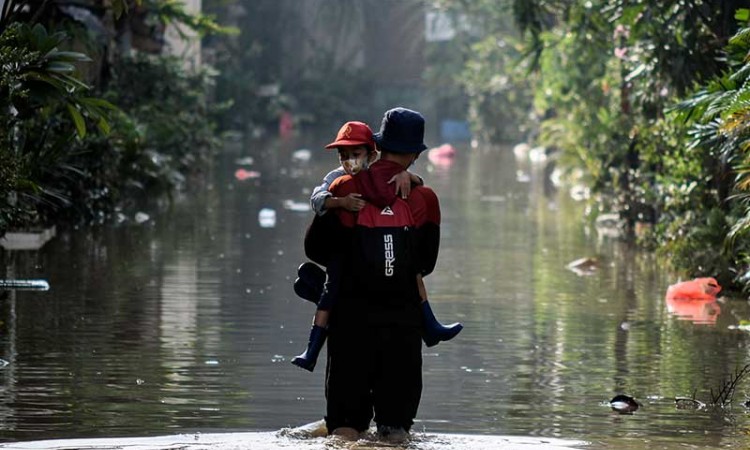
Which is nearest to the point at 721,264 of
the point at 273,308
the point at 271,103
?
the point at 273,308

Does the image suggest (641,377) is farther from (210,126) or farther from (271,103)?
(271,103)

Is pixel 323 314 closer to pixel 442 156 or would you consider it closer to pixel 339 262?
pixel 339 262

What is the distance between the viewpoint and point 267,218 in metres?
23.0

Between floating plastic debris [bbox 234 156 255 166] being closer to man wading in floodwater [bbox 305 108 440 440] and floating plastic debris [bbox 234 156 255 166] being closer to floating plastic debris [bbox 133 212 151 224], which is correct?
floating plastic debris [bbox 133 212 151 224]

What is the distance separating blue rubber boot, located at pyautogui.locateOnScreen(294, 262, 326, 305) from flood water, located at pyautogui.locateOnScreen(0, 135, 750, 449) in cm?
113

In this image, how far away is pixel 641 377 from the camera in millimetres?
10852

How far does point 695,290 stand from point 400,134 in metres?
7.57

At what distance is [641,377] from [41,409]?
389 centimetres

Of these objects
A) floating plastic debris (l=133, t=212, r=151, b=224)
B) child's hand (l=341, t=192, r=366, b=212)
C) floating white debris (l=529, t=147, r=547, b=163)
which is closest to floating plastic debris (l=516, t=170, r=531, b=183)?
floating white debris (l=529, t=147, r=547, b=163)

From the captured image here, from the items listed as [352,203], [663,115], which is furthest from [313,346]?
[663,115]

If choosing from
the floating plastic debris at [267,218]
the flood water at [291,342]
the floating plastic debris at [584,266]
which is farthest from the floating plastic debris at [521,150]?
the floating plastic debris at [584,266]

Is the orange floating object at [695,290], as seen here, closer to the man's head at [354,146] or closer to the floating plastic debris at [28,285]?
the floating plastic debris at [28,285]

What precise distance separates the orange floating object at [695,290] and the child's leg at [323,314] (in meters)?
7.56

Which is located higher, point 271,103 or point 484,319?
point 271,103
